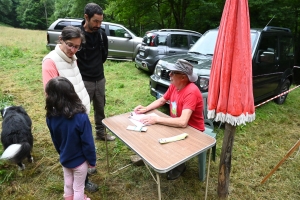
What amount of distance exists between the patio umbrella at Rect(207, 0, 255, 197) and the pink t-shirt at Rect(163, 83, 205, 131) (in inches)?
9.6

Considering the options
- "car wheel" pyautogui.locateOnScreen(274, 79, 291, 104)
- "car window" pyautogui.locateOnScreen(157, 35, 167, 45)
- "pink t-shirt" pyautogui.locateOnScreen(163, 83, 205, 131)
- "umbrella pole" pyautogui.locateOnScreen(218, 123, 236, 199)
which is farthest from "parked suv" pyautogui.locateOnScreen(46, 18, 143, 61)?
"umbrella pole" pyautogui.locateOnScreen(218, 123, 236, 199)

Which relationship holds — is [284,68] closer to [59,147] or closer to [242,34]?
[242,34]

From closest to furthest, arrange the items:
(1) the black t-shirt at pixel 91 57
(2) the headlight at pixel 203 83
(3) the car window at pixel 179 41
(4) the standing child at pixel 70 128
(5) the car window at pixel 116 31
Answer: (4) the standing child at pixel 70 128 < (1) the black t-shirt at pixel 91 57 < (2) the headlight at pixel 203 83 < (3) the car window at pixel 179 41 < (5) the car window at pixel 116 31

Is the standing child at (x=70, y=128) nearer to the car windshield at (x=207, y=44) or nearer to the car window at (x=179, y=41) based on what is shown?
the car windshield at (x=207, y=44)

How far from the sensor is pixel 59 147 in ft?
5.57

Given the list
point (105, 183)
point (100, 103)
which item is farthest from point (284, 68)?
point (105, 183)

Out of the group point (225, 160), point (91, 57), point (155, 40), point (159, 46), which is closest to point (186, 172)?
point (225, 160)

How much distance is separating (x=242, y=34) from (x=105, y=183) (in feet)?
7.38

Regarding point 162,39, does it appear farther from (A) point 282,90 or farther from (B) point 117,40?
(A) point 282,90

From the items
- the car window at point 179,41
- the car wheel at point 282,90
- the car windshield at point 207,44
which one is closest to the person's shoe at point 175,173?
the car windshield at point 207,44

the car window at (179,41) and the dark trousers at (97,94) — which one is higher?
the car window at (179,41)

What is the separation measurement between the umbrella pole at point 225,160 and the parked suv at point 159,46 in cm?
490

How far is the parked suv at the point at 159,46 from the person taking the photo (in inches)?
261

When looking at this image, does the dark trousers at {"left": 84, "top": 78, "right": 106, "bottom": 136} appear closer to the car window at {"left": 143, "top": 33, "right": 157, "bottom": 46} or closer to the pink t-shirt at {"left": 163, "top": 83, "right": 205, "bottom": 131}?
the pink t-shirt at {"left": 163, "top": 83, "right": 205, "bottom": 131}
